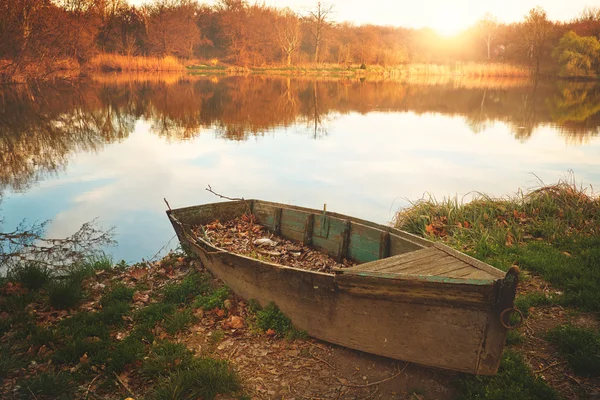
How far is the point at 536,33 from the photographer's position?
1950 inches

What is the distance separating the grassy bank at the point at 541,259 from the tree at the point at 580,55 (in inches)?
1655

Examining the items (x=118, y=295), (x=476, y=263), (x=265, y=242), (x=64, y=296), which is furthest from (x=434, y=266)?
(x=64, y=296)

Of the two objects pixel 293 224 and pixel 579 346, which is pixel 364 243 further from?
pixel 579 346

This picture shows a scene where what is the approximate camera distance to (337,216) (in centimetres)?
689

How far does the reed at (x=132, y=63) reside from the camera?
42.8 metres

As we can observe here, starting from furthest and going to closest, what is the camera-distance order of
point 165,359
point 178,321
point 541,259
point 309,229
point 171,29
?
point 171,29, point 309,229, point 541,259, point 178,321, point 165,359

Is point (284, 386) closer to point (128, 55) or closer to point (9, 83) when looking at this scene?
point (9, 83)

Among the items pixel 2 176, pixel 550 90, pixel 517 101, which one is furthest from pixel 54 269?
pixel 550 90

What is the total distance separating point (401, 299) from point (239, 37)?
52.3 metres

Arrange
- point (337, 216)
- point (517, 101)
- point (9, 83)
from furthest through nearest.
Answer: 1. point (9, 83)
2. point (517, 101)
3. point (337, 216)

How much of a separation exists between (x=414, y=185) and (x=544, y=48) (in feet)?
159

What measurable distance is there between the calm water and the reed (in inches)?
532

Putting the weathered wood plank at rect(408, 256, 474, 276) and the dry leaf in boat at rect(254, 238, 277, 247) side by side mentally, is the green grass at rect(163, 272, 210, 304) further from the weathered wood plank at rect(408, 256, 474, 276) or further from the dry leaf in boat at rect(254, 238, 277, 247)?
the weathered wood plank at rect(408, 256, 474, 276)

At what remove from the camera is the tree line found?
34188 mm
